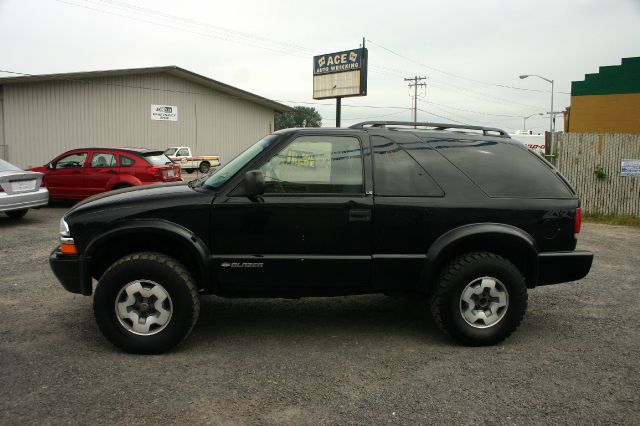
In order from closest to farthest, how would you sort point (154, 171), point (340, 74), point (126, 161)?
point (154, 171) → point (126, 161) → point (340, 74)

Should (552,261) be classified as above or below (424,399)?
above

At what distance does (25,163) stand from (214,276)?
82.1 feet

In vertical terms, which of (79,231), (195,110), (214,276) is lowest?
(214,276)

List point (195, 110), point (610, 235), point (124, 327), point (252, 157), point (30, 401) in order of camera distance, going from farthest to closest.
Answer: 1. point (195, 110)
2. point (610, 235)
3. point (252, 157)
4. point (124, 327)
5. point (30, 401)

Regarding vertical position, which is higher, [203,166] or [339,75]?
[339,75]

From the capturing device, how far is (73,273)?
418cm

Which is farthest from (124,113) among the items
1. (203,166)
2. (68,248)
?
(68,248)

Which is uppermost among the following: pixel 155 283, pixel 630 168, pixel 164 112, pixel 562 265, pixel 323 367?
pixel 164 112

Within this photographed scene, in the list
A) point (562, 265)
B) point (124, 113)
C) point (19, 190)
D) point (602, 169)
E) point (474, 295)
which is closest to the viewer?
point (474, 295)

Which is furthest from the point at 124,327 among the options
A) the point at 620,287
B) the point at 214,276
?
the point at 620,287

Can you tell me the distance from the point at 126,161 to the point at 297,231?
976 cm

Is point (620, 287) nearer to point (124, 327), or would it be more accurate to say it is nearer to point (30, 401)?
point (124, 327)

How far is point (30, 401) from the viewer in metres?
3.30

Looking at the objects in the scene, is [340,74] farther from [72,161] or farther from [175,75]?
[72,161]
